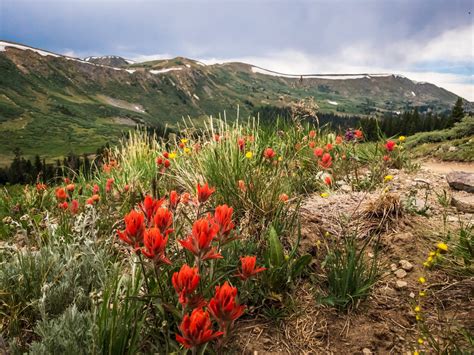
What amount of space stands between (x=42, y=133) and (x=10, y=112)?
106ft

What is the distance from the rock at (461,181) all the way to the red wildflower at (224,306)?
4.96 meters

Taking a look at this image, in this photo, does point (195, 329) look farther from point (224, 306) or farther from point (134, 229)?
point (134, 229)

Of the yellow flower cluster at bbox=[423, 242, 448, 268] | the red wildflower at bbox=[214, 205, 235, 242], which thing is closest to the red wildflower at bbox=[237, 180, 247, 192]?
the red wildflower at bbox=[214, 205, 235, 242]

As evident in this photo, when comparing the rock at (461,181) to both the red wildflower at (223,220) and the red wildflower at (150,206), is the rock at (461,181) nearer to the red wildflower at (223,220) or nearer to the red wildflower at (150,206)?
the red wildflower at (223,220)

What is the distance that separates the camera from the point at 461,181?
17.1 ft

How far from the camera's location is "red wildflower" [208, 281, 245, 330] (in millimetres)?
1529

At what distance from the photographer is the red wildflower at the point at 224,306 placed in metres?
1.53

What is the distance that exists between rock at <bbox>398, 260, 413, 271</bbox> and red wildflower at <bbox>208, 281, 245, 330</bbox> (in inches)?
85.6

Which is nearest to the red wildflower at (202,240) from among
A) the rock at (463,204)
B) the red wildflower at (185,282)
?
the red wildflower at (185,282)

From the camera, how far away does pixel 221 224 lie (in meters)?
2.05

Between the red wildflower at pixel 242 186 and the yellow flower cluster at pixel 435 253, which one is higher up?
the red wildflower at pixel 242 186

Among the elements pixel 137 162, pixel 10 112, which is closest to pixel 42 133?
pixel 10 112

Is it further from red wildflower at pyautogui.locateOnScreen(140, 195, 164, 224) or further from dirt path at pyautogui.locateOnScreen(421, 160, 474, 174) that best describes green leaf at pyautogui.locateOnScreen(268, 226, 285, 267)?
dirt path at pyautogui.locateOnScreen(421, 160, 474, 174)

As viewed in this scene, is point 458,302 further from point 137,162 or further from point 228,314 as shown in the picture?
point 137,162
